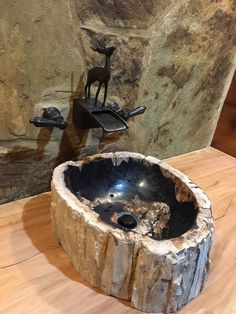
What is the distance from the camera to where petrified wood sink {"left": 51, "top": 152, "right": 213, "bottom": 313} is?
0.65 meters

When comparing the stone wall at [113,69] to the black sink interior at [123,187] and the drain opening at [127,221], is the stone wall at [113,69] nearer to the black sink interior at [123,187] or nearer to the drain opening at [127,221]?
the black sink interior at [123,187]

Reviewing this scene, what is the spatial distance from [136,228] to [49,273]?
0.23 meters

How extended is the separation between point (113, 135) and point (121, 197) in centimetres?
23

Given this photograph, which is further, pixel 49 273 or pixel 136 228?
pixel 136 228

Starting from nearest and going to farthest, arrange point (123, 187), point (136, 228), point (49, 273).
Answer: point (49, 273) → point (136, 228) → point (123, 187)

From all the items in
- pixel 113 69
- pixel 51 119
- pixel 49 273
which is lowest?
pixel 49 273

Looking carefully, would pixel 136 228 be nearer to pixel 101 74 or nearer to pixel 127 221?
pixel 127 221

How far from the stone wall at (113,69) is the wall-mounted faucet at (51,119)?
0.07 feet

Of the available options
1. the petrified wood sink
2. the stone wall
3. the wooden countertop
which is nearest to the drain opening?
the petrified wood sink

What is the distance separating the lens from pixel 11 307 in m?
0.65

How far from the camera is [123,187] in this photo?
97 centimetres

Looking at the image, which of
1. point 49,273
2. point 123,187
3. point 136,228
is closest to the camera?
point 49,273

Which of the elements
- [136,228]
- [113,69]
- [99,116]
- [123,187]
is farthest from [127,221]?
[113,69]

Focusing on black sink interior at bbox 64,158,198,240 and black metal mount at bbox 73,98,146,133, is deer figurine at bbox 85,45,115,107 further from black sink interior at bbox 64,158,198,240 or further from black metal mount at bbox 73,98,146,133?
black sink interior at bbox 64,158,198,240
